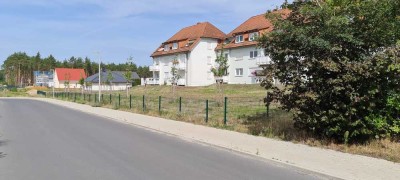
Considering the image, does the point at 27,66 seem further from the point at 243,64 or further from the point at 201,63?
the point at 243,64

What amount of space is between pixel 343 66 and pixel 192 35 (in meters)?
55.5

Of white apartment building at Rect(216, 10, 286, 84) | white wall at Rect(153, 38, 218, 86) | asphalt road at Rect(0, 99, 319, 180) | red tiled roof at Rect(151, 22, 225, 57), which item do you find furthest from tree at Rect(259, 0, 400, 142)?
red tiled roof at Rect(151, 22, 225, 57)

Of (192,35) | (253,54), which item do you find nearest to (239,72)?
(253,54)

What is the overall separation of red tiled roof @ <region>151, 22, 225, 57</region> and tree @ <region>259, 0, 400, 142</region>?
50868 mm

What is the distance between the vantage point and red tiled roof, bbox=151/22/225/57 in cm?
6244

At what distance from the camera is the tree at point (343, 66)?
9.78 m

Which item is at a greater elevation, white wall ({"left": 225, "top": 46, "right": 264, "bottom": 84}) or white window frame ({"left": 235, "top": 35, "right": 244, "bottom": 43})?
white window frame ({"left": 235, "top": 35, "right": 244, "bottom": 43})

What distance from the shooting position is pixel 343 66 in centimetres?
993

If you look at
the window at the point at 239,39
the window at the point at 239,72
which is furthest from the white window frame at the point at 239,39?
the window at the point at 239,72

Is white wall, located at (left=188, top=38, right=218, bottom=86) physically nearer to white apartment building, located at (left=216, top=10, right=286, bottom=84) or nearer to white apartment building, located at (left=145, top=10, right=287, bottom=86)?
white apartment building, located at (left=145, top=10, right=287, bottom=86)

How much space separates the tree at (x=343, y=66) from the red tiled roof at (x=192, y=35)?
167ft

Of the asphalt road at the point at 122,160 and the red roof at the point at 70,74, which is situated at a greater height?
the red roof at the point at 70,74

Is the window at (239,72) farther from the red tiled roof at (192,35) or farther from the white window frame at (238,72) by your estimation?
the red tiled roof at (192,35)

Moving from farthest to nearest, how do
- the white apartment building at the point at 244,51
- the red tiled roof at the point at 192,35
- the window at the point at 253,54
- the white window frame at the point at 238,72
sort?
the red tiled roof at the point at 192,35 → the white window frame at the point at 238,72 → the window at the point at 253,54 → the white apartment building at the point at 244,51
